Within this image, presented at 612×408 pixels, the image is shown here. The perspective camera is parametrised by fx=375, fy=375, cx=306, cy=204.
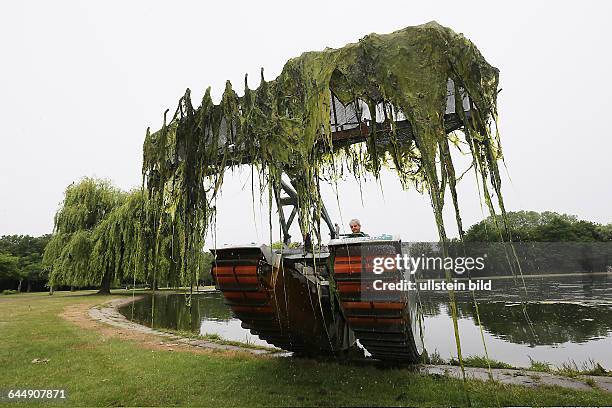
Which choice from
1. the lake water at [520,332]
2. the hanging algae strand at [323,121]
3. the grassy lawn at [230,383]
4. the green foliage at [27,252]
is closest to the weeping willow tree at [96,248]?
the lake water at [520,332]

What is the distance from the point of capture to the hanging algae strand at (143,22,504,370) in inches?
105

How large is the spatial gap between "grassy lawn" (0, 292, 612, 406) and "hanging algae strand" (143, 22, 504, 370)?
5.96ft

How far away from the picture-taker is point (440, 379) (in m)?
4.85

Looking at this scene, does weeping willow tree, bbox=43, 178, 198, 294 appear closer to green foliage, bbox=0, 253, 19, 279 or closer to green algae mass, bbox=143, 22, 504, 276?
green algae mass, bbox=143, 22, 504, 276

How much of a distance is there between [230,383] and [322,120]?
12.2ft

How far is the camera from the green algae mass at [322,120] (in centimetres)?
266

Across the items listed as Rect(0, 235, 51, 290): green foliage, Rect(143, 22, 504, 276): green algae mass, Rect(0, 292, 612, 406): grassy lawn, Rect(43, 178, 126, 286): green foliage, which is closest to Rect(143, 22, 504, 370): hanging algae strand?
Rect(143, 22, 504, 276): green algae mass

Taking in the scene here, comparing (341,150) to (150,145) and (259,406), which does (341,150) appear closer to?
(150,145)

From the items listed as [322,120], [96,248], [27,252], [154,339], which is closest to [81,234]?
[96,248]

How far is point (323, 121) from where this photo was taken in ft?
9.42

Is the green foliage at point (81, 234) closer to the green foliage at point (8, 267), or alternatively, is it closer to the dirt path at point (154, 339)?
the dirt path at point (154, 339)

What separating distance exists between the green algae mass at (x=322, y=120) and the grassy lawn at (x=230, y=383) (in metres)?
2.04

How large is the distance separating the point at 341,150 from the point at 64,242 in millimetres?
25504

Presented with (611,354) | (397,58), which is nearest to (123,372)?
(397,58)
